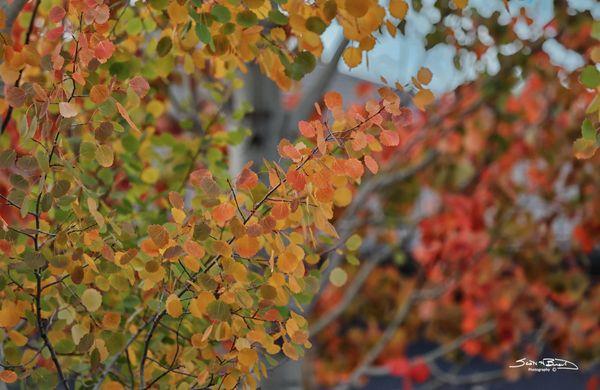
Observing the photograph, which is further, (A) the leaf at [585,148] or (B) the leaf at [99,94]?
(A) the leaf at [585,148]

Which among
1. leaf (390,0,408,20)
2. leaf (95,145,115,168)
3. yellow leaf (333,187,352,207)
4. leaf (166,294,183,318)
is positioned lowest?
leaf (166,294,183,318)

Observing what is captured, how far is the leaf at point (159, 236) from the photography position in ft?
6.40

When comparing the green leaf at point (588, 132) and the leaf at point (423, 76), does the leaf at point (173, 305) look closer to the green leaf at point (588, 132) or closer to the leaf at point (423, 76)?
the leaf at point (423, 76)

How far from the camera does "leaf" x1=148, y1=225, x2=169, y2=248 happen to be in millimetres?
1950

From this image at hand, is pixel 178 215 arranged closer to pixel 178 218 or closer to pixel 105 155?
pixel 178 218

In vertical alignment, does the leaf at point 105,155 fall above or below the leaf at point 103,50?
below

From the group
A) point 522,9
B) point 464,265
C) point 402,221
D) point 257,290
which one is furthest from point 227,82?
point 464,265

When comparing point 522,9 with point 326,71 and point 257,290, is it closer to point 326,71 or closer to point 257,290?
point 326,71

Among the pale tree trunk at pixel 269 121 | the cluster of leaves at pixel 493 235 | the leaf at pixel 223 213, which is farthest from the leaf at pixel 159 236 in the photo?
the cluster of leaves at pixel 493 235

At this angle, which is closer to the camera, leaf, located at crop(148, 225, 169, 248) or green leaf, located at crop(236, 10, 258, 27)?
leaf, located at crop(148, 225, 169, 248)

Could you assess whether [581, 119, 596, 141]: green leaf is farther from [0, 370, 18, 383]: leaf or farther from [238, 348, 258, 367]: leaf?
[0, 370, 18, 383]: leaf

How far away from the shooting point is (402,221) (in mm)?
Answer: 7043

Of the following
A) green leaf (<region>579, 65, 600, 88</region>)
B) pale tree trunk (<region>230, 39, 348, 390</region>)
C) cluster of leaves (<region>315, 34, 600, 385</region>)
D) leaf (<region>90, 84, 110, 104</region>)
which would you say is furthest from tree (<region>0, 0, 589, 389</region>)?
cluster of leaves (<region>315, 34, 600, 385</region>)

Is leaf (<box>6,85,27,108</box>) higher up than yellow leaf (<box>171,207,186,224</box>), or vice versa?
leaf (<box>6,85,27,108</box>)
